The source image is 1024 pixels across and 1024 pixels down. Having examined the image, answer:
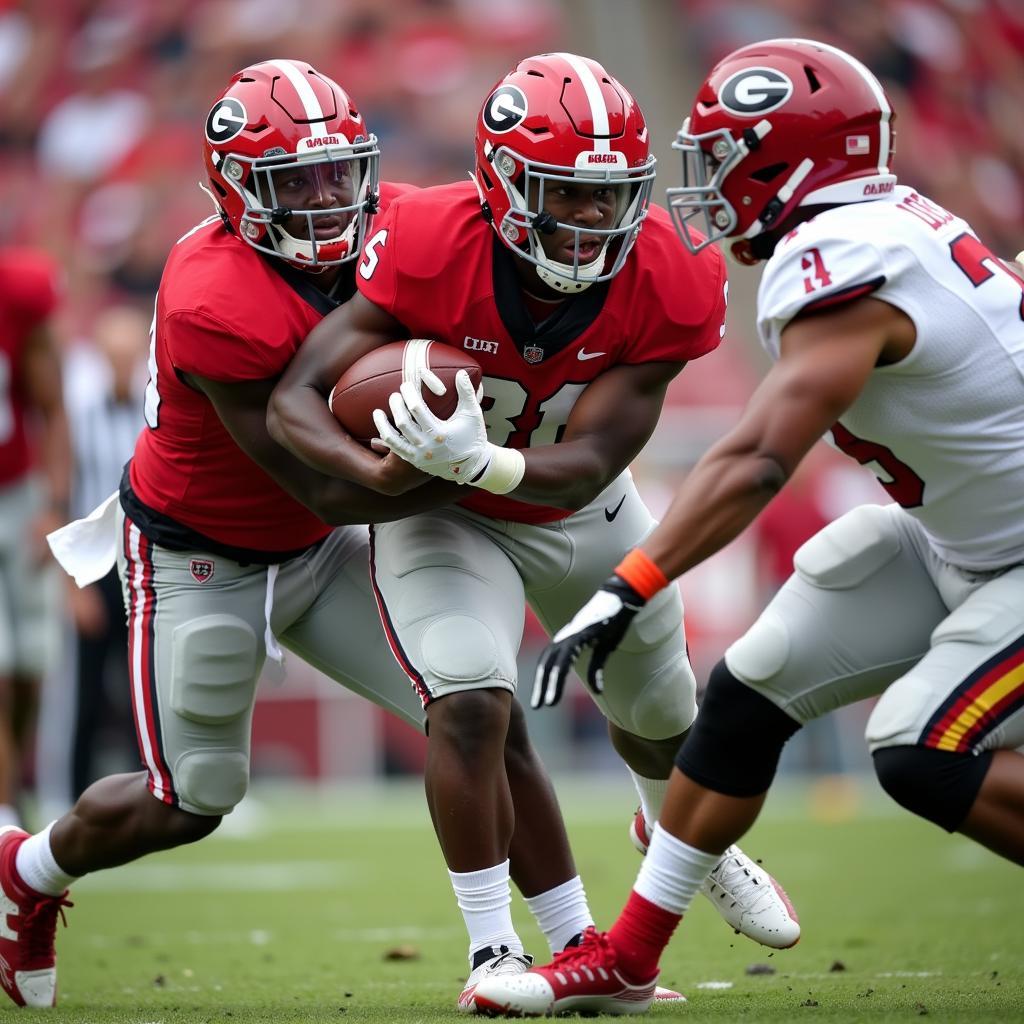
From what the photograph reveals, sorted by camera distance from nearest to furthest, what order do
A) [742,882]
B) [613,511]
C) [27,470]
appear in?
[742,882]
[613,511]
[27,470]

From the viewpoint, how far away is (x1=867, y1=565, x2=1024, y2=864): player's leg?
107 inches

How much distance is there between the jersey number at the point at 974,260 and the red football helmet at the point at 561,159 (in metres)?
0.66

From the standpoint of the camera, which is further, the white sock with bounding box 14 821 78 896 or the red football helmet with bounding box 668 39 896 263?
the white sock with bounding box 14 821 78 896

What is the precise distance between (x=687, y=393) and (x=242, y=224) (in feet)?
28.7

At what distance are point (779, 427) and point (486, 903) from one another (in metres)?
1.14

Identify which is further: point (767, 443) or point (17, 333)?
point (17, 333)

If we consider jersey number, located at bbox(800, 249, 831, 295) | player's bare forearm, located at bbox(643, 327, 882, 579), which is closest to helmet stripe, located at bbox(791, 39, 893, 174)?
jersey number, located at bbox(800, 249, 831, 295)

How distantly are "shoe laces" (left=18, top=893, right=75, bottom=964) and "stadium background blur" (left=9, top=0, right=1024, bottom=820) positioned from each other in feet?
21.4

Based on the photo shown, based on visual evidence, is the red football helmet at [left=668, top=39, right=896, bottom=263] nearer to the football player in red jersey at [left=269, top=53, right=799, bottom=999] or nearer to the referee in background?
the football player in red jersey at [left=269, top=53, right=799, bottom=999]

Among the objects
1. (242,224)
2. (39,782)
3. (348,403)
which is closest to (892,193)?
(348,403)

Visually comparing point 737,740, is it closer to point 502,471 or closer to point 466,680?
point 466,680

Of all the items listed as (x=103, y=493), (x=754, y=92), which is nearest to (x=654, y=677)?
(x=754, y=92)

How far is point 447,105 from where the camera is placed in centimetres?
1303

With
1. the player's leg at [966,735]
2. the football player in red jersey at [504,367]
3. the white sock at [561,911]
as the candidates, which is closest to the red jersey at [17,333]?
the football player in red jersey at [504,367]
